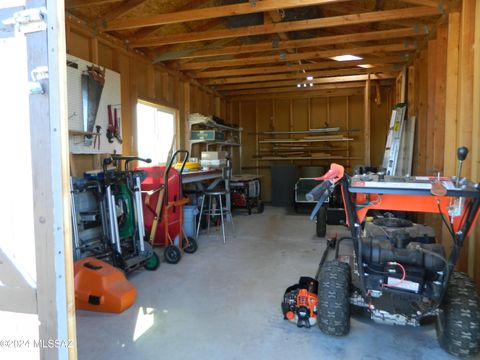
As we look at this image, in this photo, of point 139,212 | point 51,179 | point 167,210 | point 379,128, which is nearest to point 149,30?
point 167,210

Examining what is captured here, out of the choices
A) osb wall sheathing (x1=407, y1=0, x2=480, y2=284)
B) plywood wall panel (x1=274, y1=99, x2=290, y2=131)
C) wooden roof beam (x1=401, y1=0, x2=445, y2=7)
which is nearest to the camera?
osb wall sheathing (x1=407, y1=0, x2=480, y2=284)

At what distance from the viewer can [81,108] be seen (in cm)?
354

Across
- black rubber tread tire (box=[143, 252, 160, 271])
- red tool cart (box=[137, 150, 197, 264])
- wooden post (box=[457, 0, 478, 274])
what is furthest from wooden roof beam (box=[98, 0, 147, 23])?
wooden post (box=[457, 0, 478, 274])

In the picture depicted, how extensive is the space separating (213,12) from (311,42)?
1542 mm

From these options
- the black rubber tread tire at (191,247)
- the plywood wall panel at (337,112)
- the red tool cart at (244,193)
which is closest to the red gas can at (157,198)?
the black rubber tread tire at (191,247)

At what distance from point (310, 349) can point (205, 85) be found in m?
6.01

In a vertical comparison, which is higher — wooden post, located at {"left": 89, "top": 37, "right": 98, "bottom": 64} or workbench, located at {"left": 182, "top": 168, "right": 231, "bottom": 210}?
wooden post, located at {"left": 89, "top": 37, "right": 98, "bottom": 64}

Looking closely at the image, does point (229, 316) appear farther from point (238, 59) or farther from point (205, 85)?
point (205, 85)

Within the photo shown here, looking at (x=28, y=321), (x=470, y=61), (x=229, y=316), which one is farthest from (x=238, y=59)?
(x=28, y=321)

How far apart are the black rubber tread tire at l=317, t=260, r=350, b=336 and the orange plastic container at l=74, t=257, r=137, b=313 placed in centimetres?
146

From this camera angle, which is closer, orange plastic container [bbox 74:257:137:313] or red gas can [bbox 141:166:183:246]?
orange plastic container [bbox 74:257:137:313]

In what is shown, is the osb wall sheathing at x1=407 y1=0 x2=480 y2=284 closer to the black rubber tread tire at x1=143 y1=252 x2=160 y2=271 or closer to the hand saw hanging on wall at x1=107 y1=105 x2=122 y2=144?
the black rubber tread tire at x1=143 y1=252 x2=160 y2=271

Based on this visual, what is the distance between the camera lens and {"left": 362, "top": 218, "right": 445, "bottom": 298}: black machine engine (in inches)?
70.6

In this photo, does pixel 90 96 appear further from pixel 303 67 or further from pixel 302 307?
pixel 303 67
